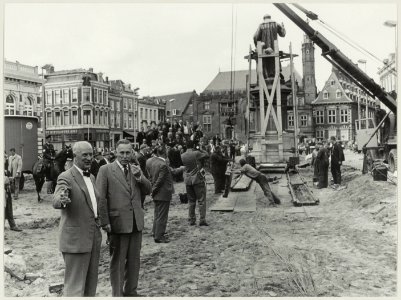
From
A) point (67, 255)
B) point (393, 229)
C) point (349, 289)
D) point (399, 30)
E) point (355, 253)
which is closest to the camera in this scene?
point (67, 255)

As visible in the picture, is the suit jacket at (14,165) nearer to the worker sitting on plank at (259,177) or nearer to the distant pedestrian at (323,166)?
the worker sitting on plank at (259,177)

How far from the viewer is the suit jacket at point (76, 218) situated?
4.16m

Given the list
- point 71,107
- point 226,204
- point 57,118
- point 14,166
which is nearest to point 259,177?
point 226,204

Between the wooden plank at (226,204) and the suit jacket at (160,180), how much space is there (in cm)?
381

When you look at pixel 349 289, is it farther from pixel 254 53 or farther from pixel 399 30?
pixel 254 53

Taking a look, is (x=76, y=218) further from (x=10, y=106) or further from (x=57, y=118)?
(x=57, y=118)

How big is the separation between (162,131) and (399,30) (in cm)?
1546

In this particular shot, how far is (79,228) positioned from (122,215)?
2.54 ft

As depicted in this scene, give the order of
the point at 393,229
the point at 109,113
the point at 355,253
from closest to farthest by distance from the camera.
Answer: the point at 355,253 → the point at 393,229 → the point at 109,113

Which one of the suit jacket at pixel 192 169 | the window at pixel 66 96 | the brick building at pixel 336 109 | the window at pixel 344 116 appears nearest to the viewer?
the suit jacket at pixel 192 169

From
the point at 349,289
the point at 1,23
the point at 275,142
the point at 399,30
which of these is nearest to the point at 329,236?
the point at 349,289

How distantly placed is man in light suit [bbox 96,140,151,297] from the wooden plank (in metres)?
6.78

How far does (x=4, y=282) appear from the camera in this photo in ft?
17.7

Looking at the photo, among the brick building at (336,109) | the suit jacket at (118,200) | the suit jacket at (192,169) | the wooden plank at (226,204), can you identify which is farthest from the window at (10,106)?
the brick building at (336,109)
